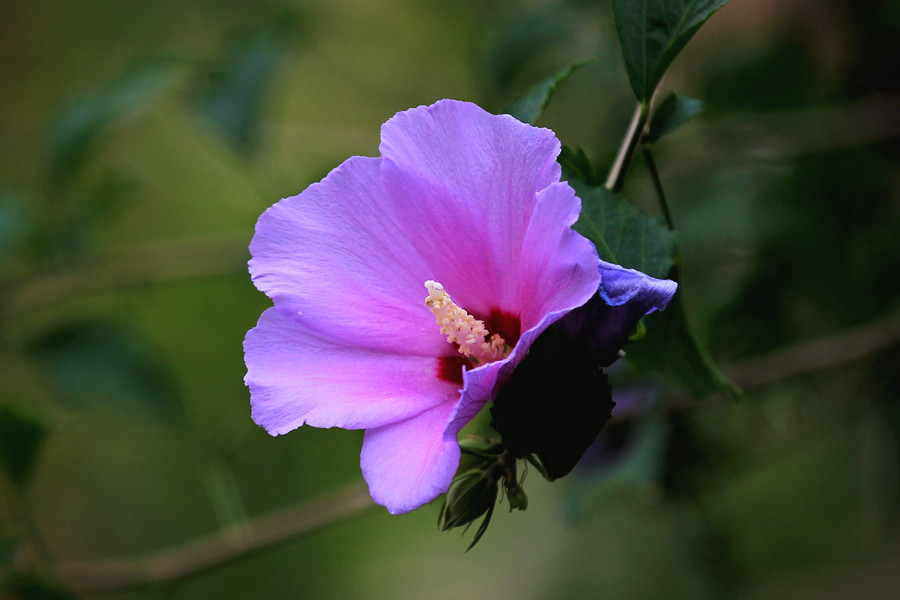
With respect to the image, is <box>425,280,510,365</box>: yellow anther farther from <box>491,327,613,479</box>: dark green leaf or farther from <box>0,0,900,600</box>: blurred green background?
<box>0,0,900,600</box>: blurred green background

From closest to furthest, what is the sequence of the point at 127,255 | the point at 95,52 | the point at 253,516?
the point at 127,255
the point at 253,516
the point at 95,52

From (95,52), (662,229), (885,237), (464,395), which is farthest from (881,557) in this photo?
(95,52)

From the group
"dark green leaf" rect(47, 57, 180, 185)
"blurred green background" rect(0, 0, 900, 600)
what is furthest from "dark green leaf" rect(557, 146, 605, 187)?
"dark green leaf" rect(47, 57, 180, 185)

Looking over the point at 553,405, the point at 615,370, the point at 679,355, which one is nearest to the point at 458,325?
the point at 553,405

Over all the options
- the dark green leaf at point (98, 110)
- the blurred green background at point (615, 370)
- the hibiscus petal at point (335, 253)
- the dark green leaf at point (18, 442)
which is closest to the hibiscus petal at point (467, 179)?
the hibiscus petal at point (335, 253)

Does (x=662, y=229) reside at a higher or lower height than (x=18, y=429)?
higher

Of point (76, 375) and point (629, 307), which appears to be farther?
point (76, 375)

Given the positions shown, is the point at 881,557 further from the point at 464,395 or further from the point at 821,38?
the point at 464,395
